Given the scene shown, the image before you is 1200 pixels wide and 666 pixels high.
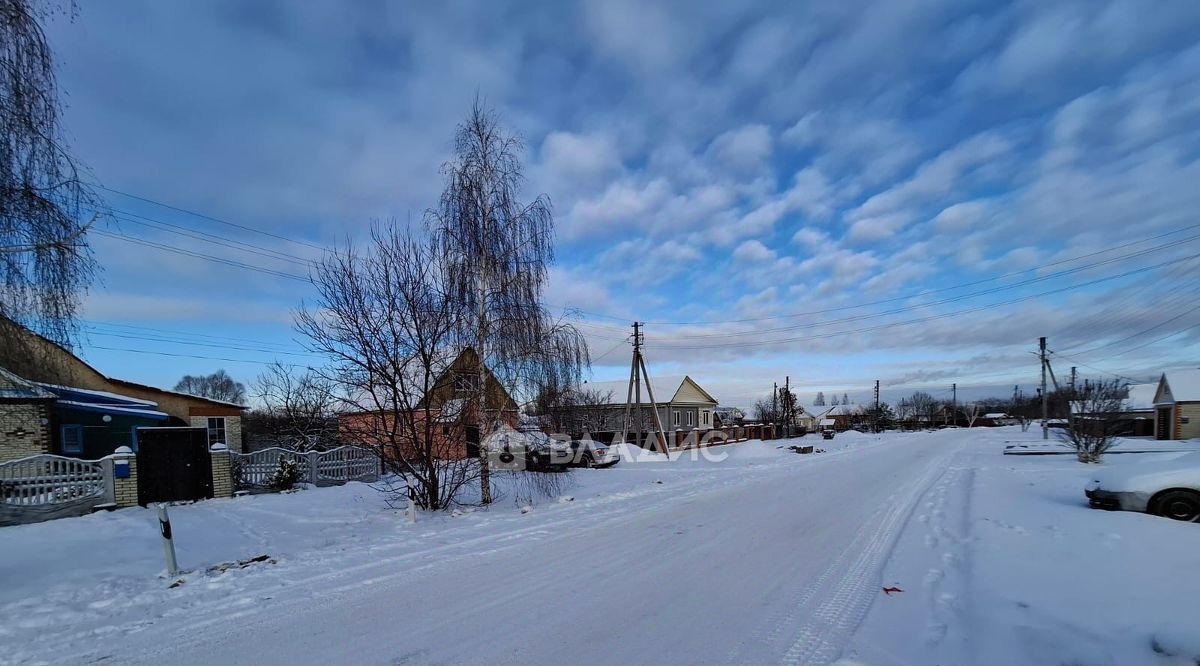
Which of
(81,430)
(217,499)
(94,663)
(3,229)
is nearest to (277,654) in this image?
(94,663)

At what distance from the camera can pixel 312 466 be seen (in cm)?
1628

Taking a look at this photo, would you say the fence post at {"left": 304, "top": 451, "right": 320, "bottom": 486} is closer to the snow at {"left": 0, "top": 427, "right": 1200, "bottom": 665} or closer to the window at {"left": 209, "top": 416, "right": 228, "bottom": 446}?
the snow at {"left": 0, "top": 427, "right": 1200, "bottom": 665}

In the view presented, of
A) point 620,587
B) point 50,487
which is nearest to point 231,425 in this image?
point 50,487

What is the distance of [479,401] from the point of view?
11.7 meters

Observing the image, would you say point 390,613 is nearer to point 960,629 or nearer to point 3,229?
point 960,629

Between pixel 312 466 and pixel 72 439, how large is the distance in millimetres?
10393

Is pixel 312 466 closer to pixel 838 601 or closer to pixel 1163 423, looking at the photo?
pixel 838 601

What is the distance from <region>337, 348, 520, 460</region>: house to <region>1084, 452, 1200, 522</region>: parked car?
11464mm

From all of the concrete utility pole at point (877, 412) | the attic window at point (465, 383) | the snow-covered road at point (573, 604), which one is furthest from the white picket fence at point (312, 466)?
the concrete utility pole at point (877, 412)

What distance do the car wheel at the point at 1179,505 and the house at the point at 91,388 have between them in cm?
1608

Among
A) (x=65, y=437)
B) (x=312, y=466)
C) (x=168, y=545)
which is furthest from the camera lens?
(x=65, y=437)

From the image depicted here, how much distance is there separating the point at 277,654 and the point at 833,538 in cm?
723

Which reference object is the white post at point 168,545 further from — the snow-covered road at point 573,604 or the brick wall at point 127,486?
the brick wall at point 127,486

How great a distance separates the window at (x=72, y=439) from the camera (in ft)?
62.3
